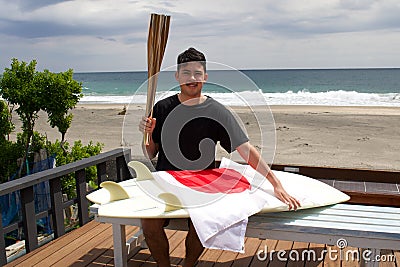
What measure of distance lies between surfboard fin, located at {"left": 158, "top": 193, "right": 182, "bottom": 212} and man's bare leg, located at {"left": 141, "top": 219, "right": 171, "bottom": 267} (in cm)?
9

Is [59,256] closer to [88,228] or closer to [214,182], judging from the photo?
[88,228]

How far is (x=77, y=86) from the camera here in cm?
597

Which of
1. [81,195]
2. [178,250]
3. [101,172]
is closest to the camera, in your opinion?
[178,250]

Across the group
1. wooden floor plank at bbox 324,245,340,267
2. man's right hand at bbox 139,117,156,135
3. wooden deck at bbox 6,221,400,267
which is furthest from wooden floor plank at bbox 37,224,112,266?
wooden floor plank at bbox 324,245,340,267

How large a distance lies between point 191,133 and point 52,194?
3.75 feet

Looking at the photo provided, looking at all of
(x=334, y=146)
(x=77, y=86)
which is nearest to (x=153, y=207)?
(x=77, y=86)

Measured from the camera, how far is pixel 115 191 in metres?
2.33

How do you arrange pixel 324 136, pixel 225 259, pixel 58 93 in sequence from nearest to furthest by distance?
pixel 225 259
pixel 58 93
pixel 324 136

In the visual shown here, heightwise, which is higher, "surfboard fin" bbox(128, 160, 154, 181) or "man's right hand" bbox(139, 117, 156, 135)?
"man's right hand" bbox(139, 117, 156, 135)

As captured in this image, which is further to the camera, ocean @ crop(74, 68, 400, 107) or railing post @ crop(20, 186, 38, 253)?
railing post @ crop(20, 186, 38, 253)

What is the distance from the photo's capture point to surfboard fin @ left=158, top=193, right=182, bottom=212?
2115mm

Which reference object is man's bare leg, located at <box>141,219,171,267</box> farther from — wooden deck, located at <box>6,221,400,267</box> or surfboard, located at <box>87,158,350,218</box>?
wooden deck, located at <box>6,221,400,267</box>

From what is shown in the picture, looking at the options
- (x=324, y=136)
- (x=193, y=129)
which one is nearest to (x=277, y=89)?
(x=324, y=136)

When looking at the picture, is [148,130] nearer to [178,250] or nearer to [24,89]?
[178,250]
